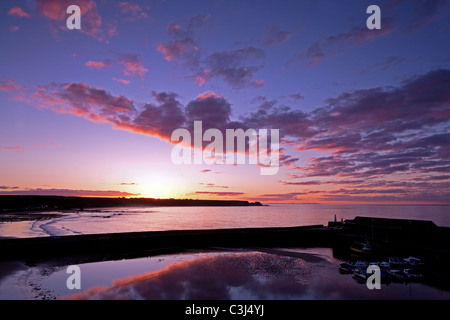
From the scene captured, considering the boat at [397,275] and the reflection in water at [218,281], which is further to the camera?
the boat at [397,275]

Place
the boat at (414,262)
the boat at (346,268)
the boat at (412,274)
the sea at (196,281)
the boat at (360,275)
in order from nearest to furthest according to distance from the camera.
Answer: the sea at (196,281) → the boat at (360,275) → the boat at (412,274) → the boat at (346,268) → the boat at (414,262)

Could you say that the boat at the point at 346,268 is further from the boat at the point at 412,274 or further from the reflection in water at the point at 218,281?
the boat at the point at 412,274

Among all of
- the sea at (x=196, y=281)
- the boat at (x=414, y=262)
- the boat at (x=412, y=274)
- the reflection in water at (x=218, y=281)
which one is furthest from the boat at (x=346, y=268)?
the boat at (x=414, y=262)

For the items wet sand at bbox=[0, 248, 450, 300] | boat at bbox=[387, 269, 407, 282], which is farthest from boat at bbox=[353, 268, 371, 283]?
boat at bbox=[387, 269, 407, 282]

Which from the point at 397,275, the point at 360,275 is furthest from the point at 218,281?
the point at 397,275

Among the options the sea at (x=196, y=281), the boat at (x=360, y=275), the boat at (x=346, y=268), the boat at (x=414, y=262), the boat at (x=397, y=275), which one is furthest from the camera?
the boat at (x=414, y=262)

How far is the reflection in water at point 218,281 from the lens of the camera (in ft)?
75.8

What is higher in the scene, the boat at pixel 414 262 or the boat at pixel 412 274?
the boat at pixel 412 274

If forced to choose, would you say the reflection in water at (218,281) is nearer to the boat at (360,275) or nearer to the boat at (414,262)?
the boat at (360,275)

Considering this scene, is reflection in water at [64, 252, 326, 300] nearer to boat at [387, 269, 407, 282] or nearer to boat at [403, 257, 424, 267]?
boat at [387, 269, 407, 282]

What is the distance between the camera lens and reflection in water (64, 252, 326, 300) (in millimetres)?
23109

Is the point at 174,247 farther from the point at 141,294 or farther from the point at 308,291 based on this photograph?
the point at 308,291

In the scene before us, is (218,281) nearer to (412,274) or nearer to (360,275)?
(360,275)

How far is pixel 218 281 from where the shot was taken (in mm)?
27312
